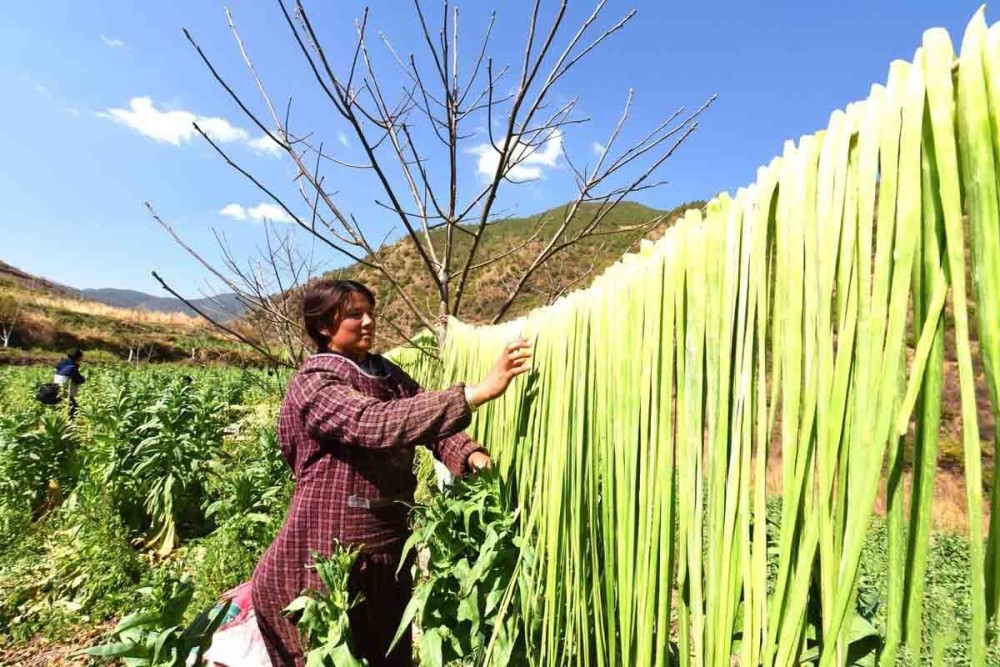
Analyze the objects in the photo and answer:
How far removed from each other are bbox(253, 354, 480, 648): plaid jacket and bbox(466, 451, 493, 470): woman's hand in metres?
0.02

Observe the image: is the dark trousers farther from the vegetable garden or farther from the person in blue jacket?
the person in blue jacket

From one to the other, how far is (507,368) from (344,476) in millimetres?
746

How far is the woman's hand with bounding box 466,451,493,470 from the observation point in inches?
65.0

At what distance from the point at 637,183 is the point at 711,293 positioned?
2045mm

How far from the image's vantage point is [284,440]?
1.82 meters

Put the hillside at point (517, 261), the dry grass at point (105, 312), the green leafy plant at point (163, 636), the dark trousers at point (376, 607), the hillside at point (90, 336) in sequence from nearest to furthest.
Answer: the green leafy plant at point (163, 636) → the dark trousers at point (376, 607) → the hillside at point (517, 261) → the hillside at point (90, 336) → the dry grass at point (105, 312)

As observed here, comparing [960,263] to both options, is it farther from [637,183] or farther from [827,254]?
[637,183]

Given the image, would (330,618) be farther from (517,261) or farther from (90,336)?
(90,336)

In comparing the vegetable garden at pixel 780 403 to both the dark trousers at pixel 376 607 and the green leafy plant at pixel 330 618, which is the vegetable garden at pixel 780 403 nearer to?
the green leafy plant at pixel 330 618

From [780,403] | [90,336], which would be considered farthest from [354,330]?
[90,336]

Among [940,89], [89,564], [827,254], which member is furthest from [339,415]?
[89,564]

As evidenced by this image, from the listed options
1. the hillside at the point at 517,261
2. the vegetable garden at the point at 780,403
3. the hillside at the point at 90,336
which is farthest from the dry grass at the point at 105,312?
the vegetable garden at the point at 780,403

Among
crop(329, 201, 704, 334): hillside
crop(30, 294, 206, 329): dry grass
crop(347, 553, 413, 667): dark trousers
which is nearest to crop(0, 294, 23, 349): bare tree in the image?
crop(30, 294, 206, 329): dry grass

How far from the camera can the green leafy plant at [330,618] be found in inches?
51.9
